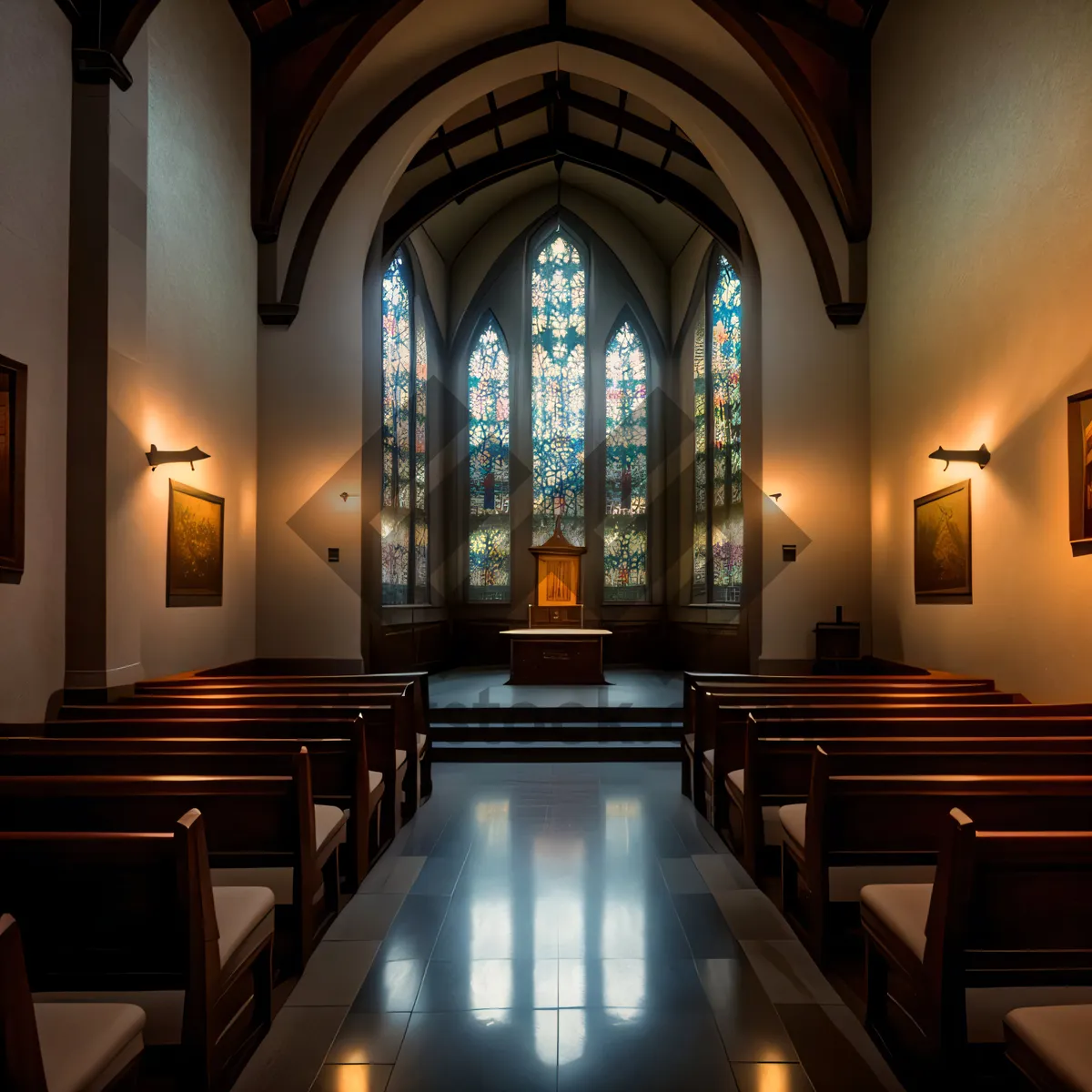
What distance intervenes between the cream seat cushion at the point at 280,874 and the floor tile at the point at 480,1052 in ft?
2.71

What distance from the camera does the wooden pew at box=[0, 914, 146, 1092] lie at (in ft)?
3.93

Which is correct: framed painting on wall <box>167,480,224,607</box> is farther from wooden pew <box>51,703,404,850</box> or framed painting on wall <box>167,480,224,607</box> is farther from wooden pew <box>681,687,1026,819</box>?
wooden pew <box>681,687,1026,819</box>

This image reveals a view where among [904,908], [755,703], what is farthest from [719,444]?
[904,908]

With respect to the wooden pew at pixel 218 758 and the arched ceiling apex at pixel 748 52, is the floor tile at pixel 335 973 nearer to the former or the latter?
the wooden pew at pixel 218 758

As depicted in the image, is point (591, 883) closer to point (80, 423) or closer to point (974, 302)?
point (80, 423)

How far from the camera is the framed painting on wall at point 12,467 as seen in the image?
14.3ft

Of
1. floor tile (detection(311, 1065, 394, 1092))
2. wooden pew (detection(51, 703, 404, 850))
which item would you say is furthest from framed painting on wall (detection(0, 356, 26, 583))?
floor tile (detection(311, 1065, 394, 1092))

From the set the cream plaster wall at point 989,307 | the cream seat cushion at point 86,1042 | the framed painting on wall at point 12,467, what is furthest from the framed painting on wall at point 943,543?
the framed painting on wall at point 12,467

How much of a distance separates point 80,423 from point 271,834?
3.41 m

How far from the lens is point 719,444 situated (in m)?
11.4

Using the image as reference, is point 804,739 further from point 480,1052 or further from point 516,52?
point 516,52

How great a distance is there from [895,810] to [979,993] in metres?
0.64

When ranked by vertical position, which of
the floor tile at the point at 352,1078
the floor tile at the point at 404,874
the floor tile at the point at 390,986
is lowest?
the floor tile at the point at 404,874

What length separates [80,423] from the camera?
5090 mm
